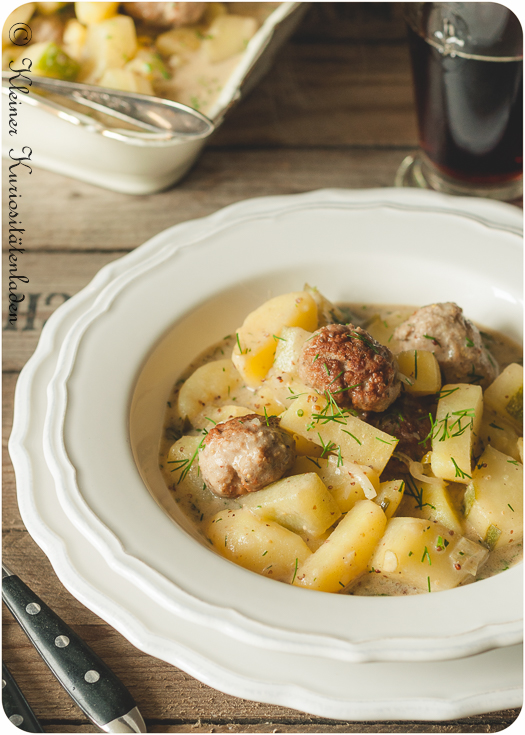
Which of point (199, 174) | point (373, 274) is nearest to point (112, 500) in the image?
point (373, 274)

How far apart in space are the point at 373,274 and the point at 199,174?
1501 millimetres

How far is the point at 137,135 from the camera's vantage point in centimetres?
328

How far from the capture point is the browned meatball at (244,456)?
7.35ft

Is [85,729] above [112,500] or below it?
below

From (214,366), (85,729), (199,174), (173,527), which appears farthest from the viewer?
(199,174)

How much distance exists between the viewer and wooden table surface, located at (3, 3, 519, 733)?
6.86ft

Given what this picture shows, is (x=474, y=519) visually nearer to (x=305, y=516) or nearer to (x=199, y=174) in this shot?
(x=305, y=516)

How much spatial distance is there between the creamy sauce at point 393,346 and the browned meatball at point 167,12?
214 cm

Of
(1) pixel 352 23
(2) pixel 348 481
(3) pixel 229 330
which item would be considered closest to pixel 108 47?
(3) pixel 229 330

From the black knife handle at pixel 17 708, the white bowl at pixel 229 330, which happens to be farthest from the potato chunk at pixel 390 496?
the black knife handle at pixel 17 708

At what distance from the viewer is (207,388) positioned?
2768 mm

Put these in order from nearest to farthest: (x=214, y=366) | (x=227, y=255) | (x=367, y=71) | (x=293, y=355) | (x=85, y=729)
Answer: (x=85, y=729) < (x=293, y=355) < (x=214, y=366) < (x=227, y=255) < (x=367, y=71)

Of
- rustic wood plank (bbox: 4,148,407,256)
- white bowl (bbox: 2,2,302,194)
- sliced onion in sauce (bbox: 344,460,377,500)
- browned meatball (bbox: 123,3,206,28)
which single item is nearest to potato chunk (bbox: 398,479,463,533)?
sliced onion in sauce (bbox: 344,460,377,500)

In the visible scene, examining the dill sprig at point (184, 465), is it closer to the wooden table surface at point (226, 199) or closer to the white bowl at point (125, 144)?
the wooden table surface at point (226, 199)
